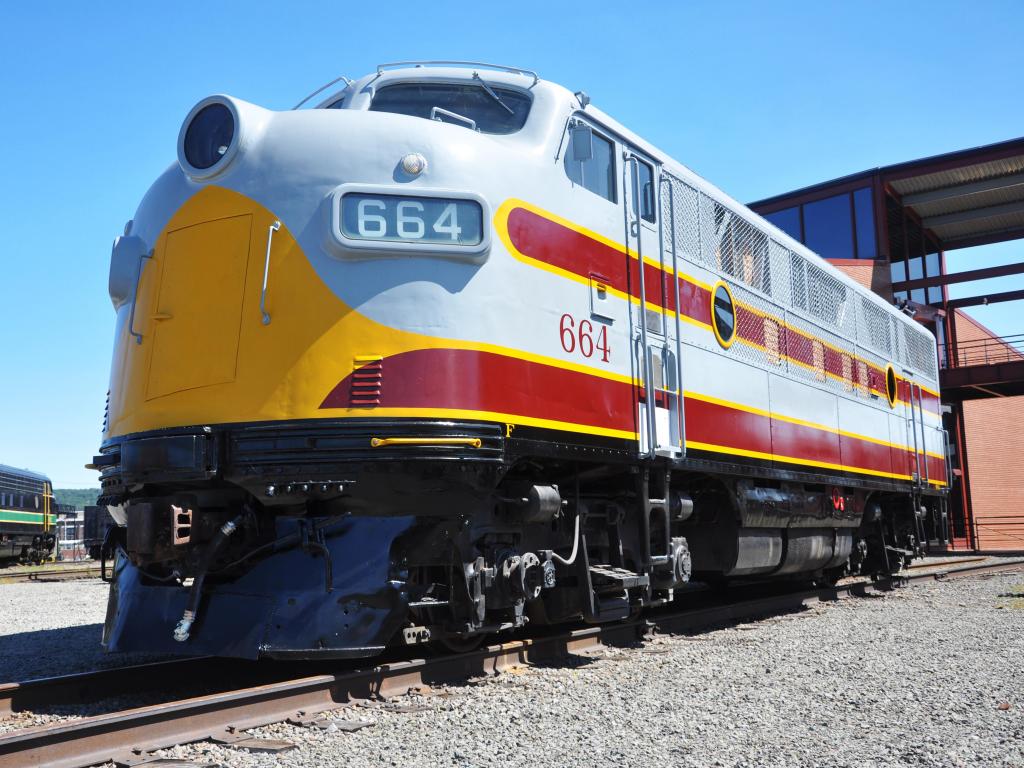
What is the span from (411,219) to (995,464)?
30.8m

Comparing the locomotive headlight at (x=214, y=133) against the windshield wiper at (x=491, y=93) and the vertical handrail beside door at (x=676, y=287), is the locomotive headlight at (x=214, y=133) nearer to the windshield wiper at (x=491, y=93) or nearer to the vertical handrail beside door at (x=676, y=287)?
the windshield wiper at (x=491, y=93)

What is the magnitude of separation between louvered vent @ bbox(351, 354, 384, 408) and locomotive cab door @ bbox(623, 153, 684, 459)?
2.29 metres

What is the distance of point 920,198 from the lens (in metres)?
28.3

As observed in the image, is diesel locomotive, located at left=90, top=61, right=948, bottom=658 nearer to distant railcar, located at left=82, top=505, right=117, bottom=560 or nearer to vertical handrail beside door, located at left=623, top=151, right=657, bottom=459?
vertical handrail beside door, located at left=623, top=151, right=657, bottom=459

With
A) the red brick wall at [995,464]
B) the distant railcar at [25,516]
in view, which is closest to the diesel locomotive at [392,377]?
the red brick wall at [995,464]

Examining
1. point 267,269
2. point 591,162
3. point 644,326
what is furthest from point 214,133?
point 644,326

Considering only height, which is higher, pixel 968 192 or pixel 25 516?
pixel 968 192

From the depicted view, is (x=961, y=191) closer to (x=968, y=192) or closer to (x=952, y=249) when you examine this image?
(x=968, y=192)

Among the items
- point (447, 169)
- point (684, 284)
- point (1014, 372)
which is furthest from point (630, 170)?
point (1014, 372)

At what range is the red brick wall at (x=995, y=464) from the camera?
29355 mm

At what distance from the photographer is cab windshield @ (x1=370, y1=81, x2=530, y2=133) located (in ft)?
21.5

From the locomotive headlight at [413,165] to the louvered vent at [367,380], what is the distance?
3.81ft

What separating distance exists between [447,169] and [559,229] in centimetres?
96

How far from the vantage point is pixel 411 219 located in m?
5.55
